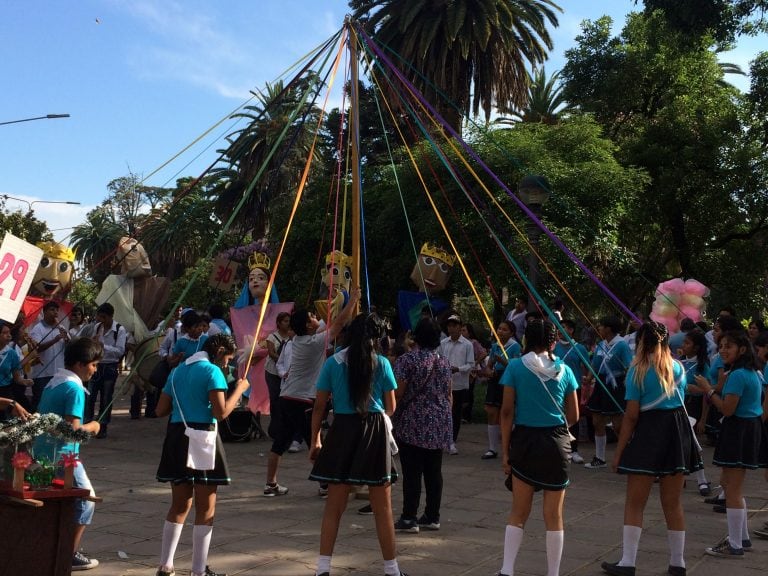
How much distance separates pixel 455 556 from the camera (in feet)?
20.3

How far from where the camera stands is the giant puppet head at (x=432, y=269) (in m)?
15.1

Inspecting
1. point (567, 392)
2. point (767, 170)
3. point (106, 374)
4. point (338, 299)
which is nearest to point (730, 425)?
point (567, 392)

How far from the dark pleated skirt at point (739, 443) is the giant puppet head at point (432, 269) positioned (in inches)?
347

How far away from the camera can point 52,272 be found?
14.5m

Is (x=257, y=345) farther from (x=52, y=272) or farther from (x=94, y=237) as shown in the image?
(x=94, y=237)

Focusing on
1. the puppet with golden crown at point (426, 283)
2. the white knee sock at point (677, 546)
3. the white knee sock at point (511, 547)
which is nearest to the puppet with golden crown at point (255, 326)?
the puppet with golden crown at point (426, 283)

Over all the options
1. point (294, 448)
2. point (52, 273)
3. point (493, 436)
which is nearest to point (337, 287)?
point (294, 448)

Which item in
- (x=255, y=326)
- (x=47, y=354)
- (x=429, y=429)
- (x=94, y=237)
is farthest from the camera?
(x=94, y=237)

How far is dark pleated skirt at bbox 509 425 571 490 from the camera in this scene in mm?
5326

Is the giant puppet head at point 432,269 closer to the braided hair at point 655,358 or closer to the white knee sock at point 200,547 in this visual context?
the braided hair at point 655,358

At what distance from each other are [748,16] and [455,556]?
1243 cm

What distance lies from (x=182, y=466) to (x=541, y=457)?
7.35ft

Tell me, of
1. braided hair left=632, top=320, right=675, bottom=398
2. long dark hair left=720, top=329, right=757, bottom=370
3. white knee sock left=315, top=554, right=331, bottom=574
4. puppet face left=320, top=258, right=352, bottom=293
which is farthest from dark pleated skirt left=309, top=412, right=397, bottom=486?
puppet face left=320, top=258, right=352, bottom=293

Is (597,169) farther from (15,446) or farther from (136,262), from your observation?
(15,446)
